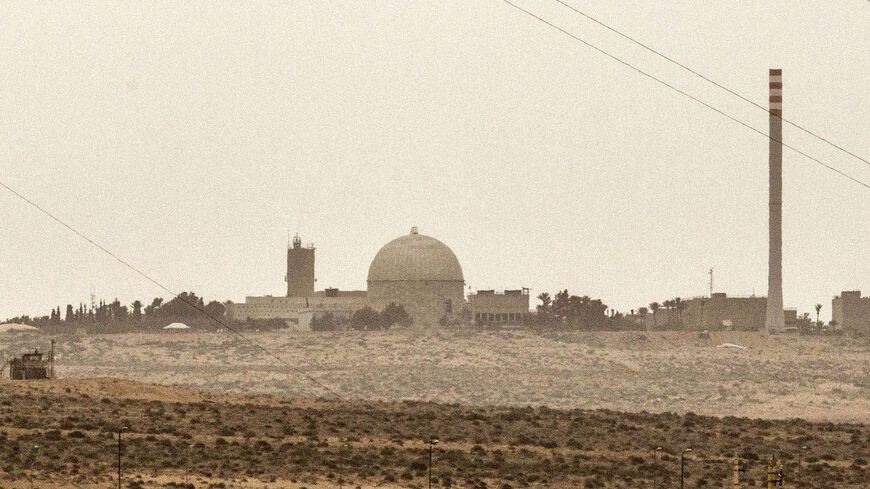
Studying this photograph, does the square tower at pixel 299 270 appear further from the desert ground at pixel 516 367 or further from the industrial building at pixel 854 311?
the industrial building at pixel 854 311

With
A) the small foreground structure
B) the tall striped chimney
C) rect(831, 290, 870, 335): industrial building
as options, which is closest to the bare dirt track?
the small foreground structure

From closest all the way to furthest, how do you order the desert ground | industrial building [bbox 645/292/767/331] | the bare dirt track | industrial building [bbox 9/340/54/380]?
the bare dirt track → industrial building [bbox 9/340/54/380] → the desert ground → industrial building [bbox 645/292/767/331]

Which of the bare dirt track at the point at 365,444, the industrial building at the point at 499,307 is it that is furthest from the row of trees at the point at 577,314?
the bare dirt track at the point at 365,444

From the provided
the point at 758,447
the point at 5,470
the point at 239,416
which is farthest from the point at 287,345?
the point at 5,470

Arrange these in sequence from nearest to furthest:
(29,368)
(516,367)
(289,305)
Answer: (29,368), (516,367), (289,305)

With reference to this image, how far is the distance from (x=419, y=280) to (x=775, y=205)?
42668 millimetres

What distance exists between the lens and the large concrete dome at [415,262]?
577 feet

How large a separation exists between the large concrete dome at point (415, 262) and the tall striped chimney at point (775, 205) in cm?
3912

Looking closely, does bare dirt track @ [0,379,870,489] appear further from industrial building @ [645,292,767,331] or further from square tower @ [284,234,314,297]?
square tower @ [284,234,314,297]

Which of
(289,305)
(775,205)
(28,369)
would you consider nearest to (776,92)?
(775,205)

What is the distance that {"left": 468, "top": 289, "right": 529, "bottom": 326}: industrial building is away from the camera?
171m

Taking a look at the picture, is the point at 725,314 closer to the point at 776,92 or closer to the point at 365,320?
the point at 776,92

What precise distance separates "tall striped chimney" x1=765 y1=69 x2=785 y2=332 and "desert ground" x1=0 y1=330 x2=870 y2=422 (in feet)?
14.0

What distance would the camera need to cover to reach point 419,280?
17512 cm
